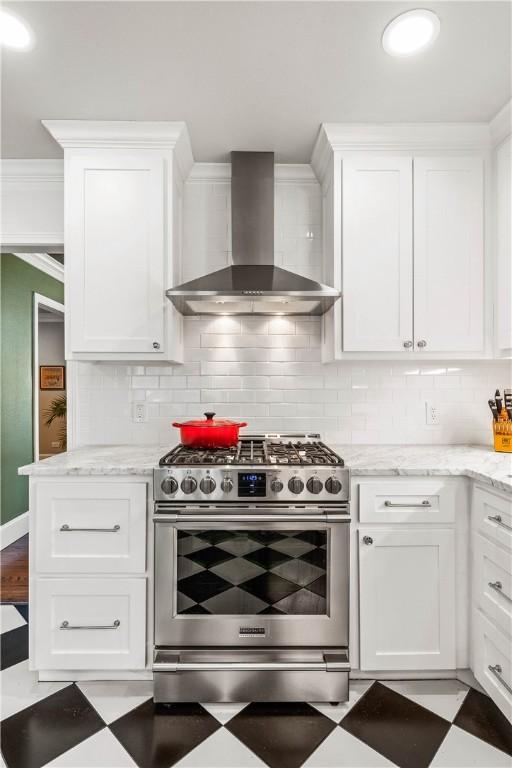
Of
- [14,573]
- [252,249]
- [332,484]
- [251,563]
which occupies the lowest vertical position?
[14,573]

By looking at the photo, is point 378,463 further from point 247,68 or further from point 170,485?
point 247,68

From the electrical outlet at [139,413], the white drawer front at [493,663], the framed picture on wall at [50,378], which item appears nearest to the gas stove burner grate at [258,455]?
the electrical outlet at [139,413]

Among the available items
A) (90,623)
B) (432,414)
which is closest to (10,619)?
Answer: (90,623)

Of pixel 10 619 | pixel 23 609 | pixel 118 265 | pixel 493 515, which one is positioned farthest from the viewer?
pixel 23 609

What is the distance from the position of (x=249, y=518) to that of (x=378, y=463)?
2.06ft

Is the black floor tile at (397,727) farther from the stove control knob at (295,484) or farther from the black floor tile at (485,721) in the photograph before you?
the stove control knob at (295,484)

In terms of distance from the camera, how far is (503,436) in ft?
7.59

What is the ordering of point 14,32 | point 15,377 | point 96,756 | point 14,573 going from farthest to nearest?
point 15,377, point 14,573, point 14,32, point 96,756

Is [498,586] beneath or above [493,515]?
beneath

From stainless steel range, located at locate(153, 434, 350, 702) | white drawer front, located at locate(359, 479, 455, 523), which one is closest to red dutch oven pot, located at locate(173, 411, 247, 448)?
stainless steel range, located at locate(153, 434, 350, 702)

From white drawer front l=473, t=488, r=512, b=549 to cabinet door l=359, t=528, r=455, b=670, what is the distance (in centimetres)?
32

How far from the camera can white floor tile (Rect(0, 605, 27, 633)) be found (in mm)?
2400

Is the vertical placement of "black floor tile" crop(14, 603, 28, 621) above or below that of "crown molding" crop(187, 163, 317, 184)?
below

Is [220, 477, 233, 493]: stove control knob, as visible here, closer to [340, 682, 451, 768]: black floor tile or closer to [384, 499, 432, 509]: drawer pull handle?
[384, 499, 432, 509]: drawer pull handle
